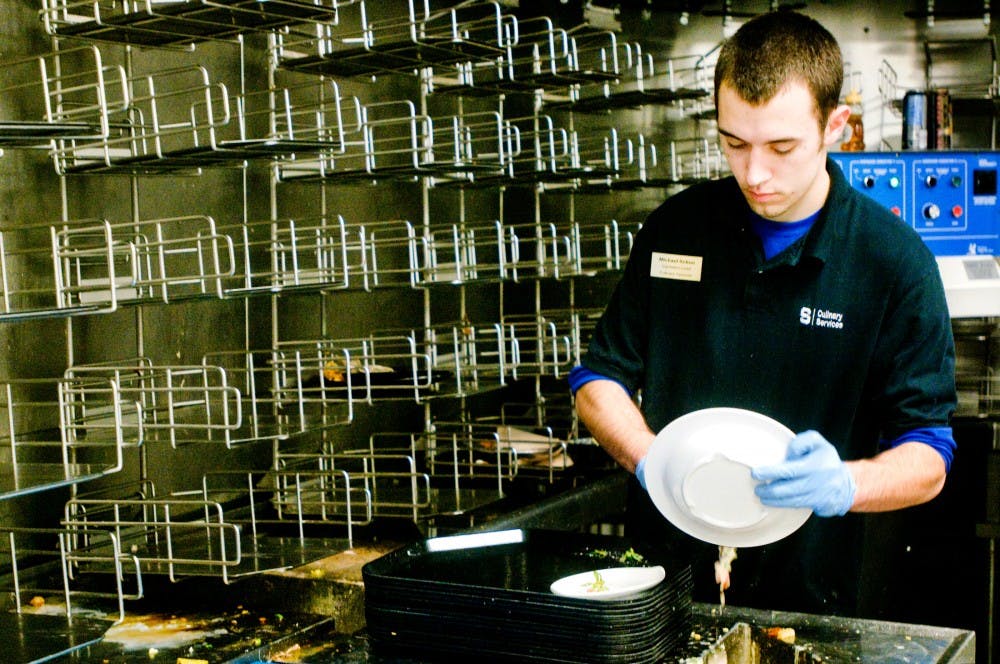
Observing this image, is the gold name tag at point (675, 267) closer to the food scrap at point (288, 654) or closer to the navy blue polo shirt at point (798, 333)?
the navy blue polo shirt at point (798, 333)

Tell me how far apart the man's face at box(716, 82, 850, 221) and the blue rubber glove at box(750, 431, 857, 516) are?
1.57ft

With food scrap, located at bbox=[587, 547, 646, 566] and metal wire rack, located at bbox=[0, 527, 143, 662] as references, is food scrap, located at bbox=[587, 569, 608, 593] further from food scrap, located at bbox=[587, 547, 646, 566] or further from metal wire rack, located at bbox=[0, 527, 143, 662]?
metal wire rack, located at bbox=[0, 527, 143, 662]

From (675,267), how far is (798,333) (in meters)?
0.27

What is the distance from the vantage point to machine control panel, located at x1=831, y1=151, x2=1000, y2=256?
3957 mm

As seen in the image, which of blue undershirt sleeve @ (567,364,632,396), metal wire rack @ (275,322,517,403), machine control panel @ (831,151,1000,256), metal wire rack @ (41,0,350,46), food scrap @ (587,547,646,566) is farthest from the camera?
machine control panel @ (831,151,1000,256)

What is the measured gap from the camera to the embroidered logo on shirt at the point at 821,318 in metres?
2.15

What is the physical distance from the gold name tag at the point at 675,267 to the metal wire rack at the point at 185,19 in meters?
0.78

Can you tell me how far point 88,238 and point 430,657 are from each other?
1.37m

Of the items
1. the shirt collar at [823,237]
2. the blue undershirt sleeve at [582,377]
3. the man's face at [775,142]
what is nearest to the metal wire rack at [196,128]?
the blue undershirt sleeve at [582,377]

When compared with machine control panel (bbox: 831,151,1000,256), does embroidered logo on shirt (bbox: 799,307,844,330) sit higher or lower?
lower

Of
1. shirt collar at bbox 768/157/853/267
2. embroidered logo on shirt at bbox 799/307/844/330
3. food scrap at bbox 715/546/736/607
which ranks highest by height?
shirt collar at bbox 768/157/853/267

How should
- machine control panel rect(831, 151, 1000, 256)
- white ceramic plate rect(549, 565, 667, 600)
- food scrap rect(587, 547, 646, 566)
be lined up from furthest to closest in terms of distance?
machine control panel rect(831, 151, 1000, 256)
food scrap rect(587, 547, 646, 566)
white ceramic plate rect(549, 565, 667, 600)

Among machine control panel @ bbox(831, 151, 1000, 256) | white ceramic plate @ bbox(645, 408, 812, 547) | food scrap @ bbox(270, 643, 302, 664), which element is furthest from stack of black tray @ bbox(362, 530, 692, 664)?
machine control panel @ bbox(831, 151, 1000, 256)

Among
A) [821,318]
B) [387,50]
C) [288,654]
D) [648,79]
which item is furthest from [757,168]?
[648,79]
